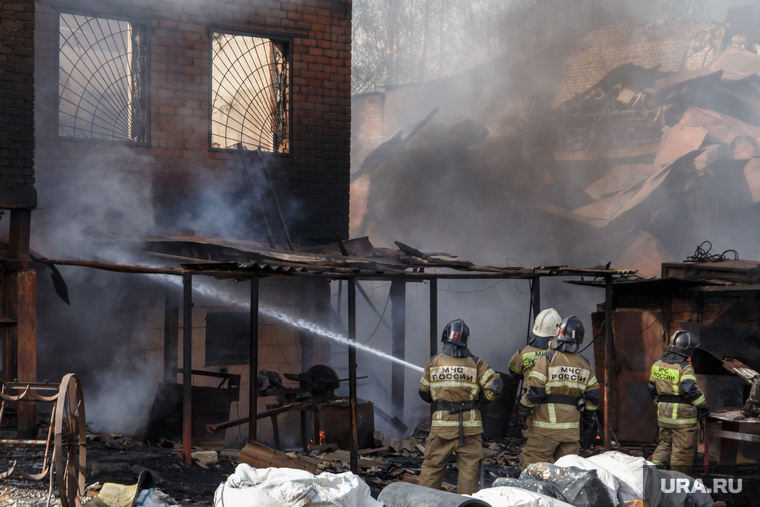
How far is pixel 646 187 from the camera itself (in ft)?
68.1

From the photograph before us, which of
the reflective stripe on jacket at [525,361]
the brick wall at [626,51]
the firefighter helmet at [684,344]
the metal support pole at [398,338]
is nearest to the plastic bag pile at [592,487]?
the reflective stripe on jacket at [525,361]

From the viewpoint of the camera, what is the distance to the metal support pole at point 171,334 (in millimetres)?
10125

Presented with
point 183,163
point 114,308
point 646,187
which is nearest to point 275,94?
point 183,163

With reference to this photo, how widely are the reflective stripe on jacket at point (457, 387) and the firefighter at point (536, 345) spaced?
751mm

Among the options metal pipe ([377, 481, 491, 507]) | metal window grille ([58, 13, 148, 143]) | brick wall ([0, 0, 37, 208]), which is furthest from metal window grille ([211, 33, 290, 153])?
metal pipe ([377, 481, 491, 507])

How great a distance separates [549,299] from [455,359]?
15294 mm

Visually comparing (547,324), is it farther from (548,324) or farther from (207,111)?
(207,111)

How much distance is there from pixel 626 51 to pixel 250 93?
16.9m

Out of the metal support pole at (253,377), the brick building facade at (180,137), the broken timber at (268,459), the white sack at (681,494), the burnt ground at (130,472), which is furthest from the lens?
the brick building facade at (180,137)

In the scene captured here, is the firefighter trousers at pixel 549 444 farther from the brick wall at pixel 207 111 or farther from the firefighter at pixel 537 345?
the brick wall at pixel 207 111

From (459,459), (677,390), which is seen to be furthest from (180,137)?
(677,390)

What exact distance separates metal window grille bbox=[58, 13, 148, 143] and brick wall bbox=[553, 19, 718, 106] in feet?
58.2

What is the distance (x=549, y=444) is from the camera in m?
6.50

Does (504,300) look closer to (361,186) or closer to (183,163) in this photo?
(361,186)
